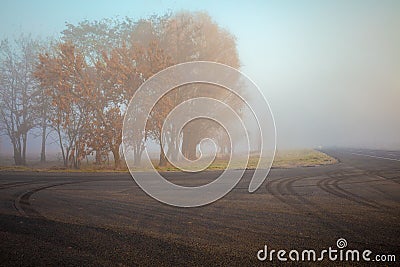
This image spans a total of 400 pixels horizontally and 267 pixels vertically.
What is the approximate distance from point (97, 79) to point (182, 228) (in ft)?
72.9

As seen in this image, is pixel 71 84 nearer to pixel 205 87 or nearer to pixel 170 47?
pixel 170 47

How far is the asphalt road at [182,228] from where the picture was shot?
4.18 m

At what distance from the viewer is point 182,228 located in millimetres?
5777

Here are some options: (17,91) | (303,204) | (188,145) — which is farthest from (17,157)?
(303,204)

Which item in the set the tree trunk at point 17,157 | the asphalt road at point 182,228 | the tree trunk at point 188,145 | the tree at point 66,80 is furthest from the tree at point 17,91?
the asphalt road at point 182,228

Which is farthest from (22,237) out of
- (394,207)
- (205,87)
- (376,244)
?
(205,87)

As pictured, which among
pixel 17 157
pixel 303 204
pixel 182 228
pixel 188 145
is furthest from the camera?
pixel 188 145

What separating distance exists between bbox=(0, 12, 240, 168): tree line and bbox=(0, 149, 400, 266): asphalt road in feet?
46.2

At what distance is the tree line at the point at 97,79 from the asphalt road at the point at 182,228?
14089mm

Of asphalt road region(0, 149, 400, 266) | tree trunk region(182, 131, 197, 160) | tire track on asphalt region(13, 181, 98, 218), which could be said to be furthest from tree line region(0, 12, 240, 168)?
asphalt road region(0, 149, 400, 266)

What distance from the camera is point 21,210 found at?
7.17 meters

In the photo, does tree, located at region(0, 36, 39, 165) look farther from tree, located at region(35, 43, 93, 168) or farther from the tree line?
tree, located at region(35, 43, 93, 168)

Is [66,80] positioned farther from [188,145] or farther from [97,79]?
[188,145]

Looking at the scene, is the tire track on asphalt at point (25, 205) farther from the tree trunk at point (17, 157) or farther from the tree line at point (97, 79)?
the tree trunk at point (17, 157)
